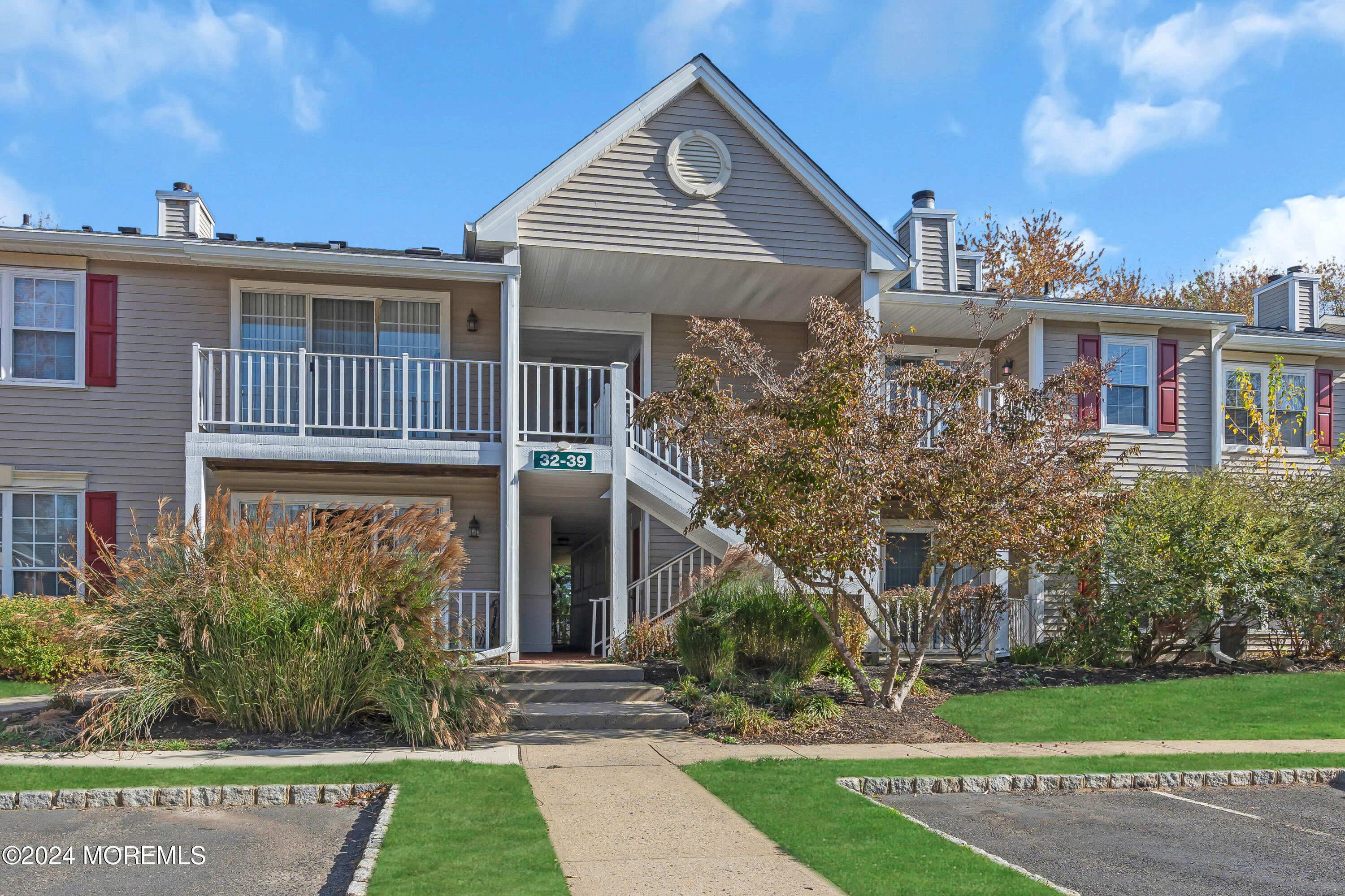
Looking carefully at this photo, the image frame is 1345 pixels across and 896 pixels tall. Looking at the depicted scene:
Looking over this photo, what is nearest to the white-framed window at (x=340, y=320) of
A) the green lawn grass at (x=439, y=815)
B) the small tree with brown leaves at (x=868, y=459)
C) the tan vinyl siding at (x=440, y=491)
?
the tan vinyl siding at (x=440, y=491)

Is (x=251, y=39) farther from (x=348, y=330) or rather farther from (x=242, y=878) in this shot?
(x=242, y=878)

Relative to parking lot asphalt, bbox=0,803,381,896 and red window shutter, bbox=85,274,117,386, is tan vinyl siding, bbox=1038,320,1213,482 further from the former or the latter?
red window shutter, bbox=85,274,117,386

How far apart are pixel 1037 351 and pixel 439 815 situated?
12986 mm

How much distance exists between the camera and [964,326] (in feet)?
53.9

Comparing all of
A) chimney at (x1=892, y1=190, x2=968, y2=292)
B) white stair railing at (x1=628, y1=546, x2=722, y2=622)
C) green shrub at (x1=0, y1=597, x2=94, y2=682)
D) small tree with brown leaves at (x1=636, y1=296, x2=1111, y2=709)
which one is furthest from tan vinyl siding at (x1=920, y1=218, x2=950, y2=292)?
green shrub at (x1=0, y1=597, x2=94, y2=682)

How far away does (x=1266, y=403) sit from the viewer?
Answer: 1770 cm

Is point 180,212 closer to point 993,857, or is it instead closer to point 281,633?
point 281,633

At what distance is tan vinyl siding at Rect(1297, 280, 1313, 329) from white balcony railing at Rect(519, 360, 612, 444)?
13.6 metres

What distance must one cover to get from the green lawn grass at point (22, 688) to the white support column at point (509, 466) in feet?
16.7

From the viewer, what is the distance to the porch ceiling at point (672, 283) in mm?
13445

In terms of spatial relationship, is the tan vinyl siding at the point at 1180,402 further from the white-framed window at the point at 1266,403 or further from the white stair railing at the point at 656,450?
the white stair railing at the point at 656,450

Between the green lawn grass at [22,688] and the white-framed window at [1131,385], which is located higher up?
the white-framed window at [1131,385]

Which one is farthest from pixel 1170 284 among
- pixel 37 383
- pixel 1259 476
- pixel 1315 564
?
pixel 37 383

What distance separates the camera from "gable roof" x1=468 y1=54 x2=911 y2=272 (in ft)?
42.1
